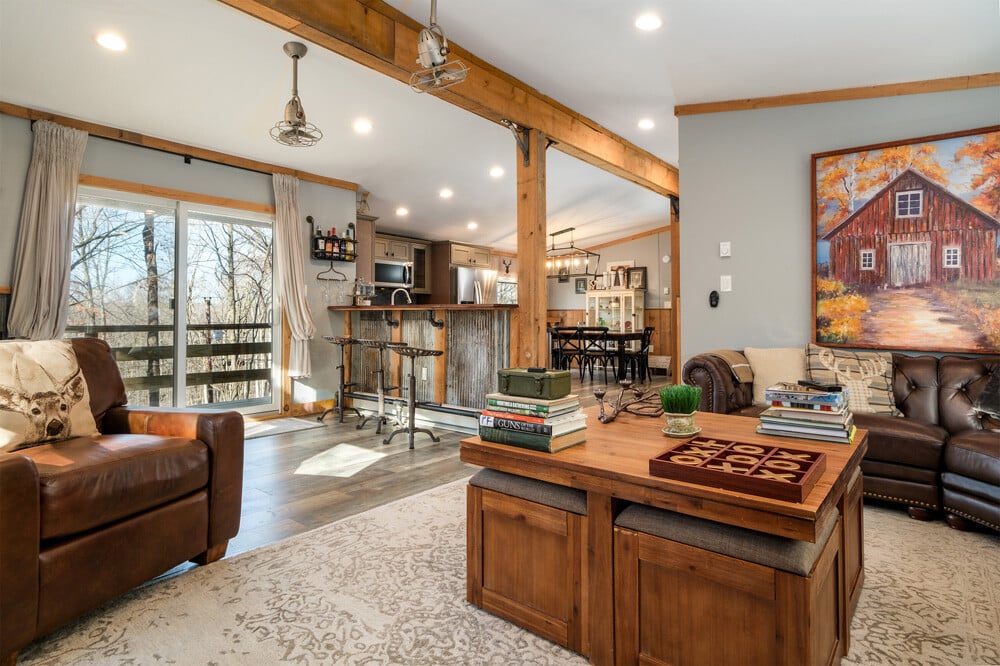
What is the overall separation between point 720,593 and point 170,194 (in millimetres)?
5243

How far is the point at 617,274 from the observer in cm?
1046

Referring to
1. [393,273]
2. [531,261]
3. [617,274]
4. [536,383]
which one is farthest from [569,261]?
[536,383]

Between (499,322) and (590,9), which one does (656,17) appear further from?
(499,322)

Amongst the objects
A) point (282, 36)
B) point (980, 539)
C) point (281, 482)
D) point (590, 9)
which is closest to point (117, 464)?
point (281, 482)

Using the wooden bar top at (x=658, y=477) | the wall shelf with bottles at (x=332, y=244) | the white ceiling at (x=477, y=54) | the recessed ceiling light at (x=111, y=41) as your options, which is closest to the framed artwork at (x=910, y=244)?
the white ceiling at (x=477, y=54)

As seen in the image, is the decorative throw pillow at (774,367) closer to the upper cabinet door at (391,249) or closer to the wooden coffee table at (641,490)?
the wooden coffee table at (641,490)

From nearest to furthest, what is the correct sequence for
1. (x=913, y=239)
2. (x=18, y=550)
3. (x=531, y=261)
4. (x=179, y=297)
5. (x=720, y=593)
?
(x=720, y=593), (x=18, y=550), (x=913, y=239), (x=531, y=261), (x=179, y=297)

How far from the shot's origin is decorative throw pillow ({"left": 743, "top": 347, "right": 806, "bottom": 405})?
343cm

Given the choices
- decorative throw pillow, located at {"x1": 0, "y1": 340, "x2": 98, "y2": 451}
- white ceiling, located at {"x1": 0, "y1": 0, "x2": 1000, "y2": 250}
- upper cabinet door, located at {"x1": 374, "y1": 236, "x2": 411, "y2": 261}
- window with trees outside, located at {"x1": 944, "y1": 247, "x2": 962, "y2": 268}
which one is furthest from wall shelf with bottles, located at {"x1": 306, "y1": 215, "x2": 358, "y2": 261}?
window with trees outside, located at {"x1": 944, "y1": 247, "x2": 962, "y2": 268}

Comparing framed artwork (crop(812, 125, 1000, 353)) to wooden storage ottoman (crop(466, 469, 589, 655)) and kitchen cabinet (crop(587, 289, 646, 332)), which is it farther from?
kitchen cabinet (crop(587, 289, 646, 332))

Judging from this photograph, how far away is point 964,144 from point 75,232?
6.39 m

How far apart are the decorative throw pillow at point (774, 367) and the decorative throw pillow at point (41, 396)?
143 inches

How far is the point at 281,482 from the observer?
326cm

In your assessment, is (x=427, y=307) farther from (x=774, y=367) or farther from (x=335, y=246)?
(x=774, y=367)
